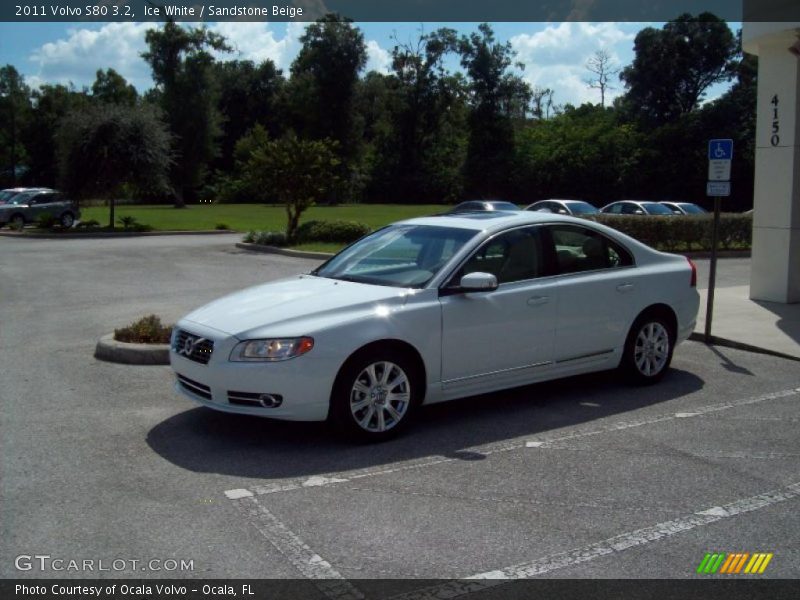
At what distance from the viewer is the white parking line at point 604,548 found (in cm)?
407

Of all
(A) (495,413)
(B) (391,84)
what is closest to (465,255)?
(A) (495,413)

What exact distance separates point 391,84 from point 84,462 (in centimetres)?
7449

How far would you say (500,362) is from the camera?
7.02 metres

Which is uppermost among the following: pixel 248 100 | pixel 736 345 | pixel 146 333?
pixel 248 100

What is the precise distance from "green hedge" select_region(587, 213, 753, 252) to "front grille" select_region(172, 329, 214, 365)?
59.6ft

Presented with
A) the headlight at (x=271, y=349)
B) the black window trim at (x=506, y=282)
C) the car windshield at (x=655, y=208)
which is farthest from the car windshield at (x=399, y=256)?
the car windshield at (x=655, y=208)

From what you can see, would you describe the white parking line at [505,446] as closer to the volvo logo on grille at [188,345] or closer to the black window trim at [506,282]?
the black window trim at [506,282]

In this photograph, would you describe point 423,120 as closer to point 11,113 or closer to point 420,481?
point 11,113

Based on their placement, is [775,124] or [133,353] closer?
[133,353]

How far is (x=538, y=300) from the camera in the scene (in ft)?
23.7

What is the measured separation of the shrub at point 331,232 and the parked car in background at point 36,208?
13.0 m

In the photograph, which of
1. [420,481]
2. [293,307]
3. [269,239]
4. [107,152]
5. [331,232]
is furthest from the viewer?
[107,152]

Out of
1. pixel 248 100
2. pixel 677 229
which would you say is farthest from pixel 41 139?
pixel 677 229

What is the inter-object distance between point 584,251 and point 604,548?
3810 millimetres
